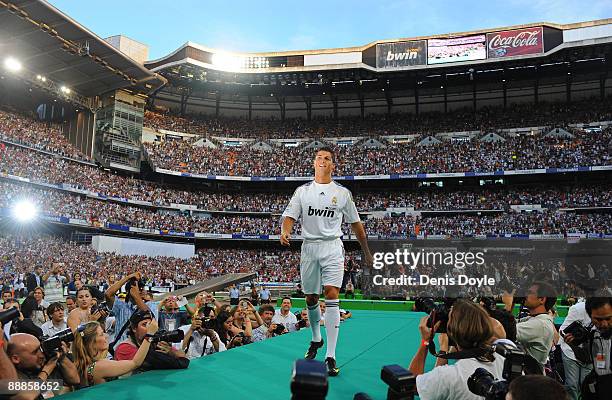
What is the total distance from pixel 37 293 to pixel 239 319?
4.97 meters

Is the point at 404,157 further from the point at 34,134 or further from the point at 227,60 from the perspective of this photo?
the point at 34,134

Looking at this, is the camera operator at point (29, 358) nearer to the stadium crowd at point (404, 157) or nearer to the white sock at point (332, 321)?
the white sock at point (332, 321)

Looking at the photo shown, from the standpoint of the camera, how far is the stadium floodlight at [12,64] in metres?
33.9

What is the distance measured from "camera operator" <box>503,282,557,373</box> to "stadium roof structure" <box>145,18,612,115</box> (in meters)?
38.1

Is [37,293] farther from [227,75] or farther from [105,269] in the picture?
[227,75]

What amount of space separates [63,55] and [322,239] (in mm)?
35648

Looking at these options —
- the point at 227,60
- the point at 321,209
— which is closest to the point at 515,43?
the point at 227,60

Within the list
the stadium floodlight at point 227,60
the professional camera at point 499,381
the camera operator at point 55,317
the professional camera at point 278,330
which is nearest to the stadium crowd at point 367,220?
the stadium floodlight at point 227,60

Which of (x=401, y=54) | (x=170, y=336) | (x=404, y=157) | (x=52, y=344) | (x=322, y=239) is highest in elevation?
(x=401, y=54)

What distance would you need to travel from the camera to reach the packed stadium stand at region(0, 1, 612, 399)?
35469mm

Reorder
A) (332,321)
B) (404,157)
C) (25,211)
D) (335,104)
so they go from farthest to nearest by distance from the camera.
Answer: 1. (335,104)
2. (404,157)
3. (25,211)
4. (332,321)

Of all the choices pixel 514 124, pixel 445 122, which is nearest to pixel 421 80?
pixel 445 122

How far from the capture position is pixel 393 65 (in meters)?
41.2

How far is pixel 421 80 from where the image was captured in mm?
43219
